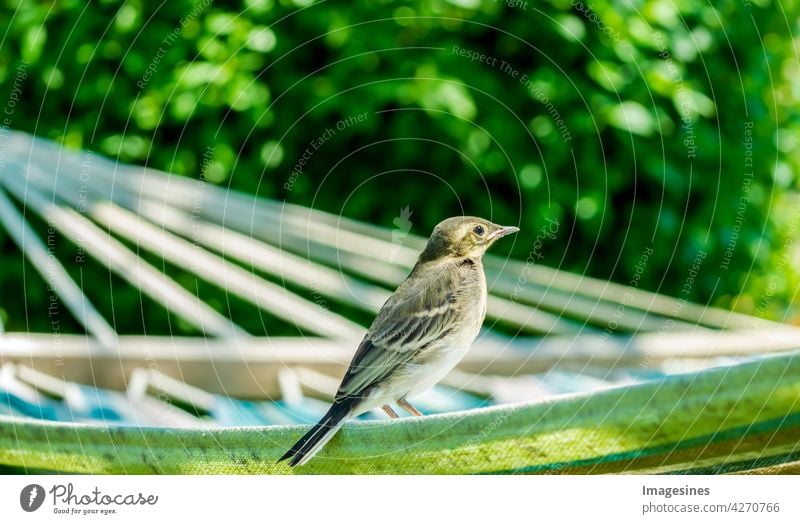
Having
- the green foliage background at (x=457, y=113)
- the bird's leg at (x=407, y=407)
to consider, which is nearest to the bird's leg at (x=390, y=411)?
the bird's leg at (x=407, y=407)

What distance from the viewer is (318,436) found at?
3.88ft

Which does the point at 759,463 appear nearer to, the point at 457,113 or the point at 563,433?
the point at 563,433

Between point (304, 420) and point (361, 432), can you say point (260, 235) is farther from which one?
point (361, 432)

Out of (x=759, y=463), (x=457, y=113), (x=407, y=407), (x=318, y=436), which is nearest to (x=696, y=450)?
(x=759, y=463)

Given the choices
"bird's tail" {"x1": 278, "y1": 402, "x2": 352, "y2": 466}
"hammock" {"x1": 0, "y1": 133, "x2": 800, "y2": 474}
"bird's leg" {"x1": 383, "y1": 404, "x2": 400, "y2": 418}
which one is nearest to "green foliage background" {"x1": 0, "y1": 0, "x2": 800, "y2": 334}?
"hammock" {"x1": 0, "y1": 133, "x2": 800, "y2": 474}

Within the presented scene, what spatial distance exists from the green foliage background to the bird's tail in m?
1.00

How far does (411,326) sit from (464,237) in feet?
0.43

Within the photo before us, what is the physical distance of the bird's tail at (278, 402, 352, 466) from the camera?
3.84 ft

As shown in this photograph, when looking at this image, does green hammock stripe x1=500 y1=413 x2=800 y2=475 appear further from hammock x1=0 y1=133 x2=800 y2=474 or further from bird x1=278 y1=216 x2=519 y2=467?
hammock x1=0 y1=133 x2=800 y2=474

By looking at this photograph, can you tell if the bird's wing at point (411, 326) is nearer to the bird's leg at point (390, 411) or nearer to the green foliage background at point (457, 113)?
the bird's leg at point (390, 411)

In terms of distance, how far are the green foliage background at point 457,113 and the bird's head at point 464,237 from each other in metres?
0.91
